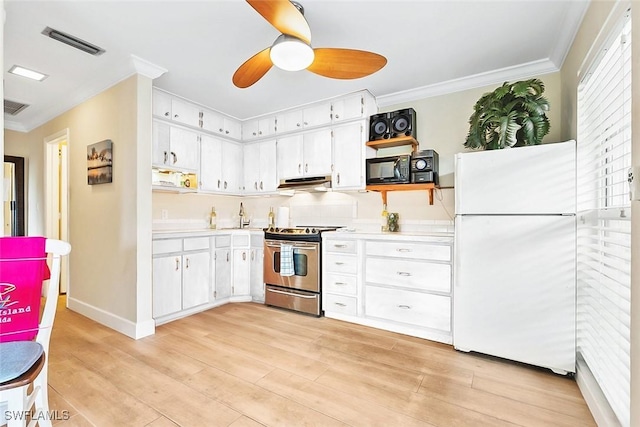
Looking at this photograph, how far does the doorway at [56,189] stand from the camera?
3957mm

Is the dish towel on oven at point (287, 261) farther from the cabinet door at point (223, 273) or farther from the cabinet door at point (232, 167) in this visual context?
the cabinet door at point (232, 167)

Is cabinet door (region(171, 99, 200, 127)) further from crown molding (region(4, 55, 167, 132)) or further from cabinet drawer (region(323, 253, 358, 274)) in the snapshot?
cabinet drawer (region(323, 253, 358, 274))

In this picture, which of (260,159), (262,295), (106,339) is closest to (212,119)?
(260,159)

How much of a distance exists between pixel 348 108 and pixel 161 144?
2.08 metres

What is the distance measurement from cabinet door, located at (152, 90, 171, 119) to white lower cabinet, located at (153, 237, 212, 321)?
4.47 ft

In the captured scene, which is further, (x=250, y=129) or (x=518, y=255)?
(x=250, y=129)

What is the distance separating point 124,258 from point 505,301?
3224 millimetres

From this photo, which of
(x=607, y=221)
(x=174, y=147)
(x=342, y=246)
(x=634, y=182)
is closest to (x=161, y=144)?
(x=174, y=147)

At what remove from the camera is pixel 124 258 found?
9.21 feet

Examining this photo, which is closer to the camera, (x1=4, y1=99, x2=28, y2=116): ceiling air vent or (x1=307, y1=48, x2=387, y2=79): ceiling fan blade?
(x1=307, y1=48, x2=387, y2=79): ceiling fan blade

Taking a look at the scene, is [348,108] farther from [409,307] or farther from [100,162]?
[100,162]

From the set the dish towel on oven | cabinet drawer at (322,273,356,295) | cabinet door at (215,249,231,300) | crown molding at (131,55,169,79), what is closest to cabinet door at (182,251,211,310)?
cabinet door at (215,249,231,300)

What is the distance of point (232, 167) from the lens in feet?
13.8

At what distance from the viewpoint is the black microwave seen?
10.00 ft
